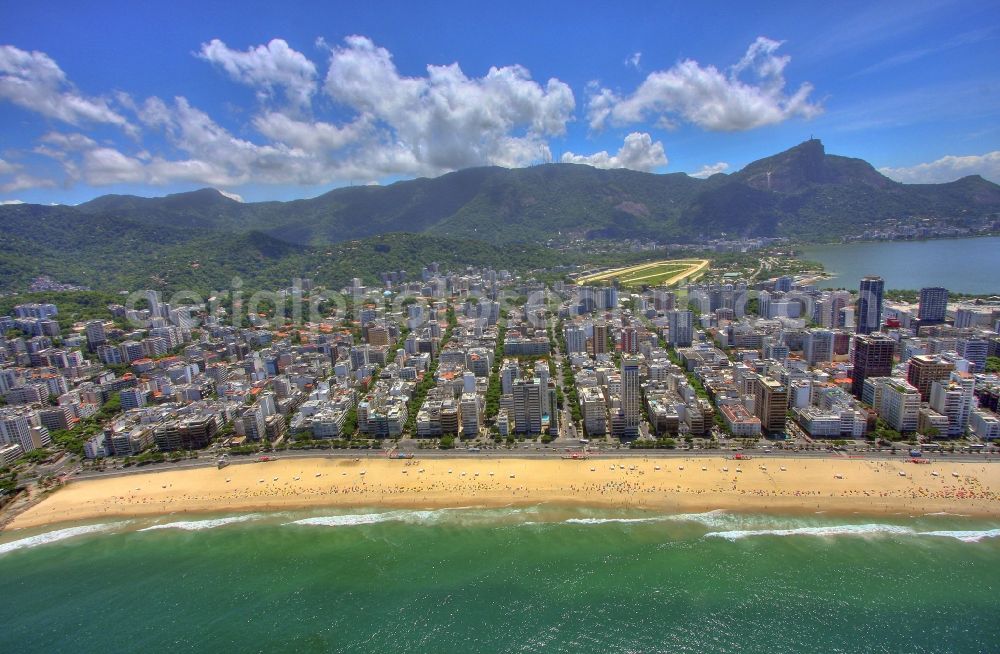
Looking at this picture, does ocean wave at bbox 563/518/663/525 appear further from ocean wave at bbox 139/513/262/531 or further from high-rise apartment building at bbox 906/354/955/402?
high-rise apartment building at bbox 906/354/955/402

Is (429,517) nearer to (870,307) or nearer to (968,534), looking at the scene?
(968,534)

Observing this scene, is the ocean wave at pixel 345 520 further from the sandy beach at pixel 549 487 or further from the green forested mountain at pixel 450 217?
the green forested mountain at pixel 450 217

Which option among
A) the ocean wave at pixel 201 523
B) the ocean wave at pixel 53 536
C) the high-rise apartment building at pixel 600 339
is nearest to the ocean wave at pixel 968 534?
the high-rise apartment building at pixel 600 339

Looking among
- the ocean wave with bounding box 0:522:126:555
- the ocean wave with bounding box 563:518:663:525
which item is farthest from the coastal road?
the ocean wave with bounding box 563:518:663:525

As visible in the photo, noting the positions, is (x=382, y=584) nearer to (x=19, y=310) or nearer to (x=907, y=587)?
(x=907, y=587)

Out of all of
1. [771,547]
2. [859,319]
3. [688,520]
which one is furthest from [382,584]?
[859,319]

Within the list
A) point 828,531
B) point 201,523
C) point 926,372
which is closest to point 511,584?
point 828,531
